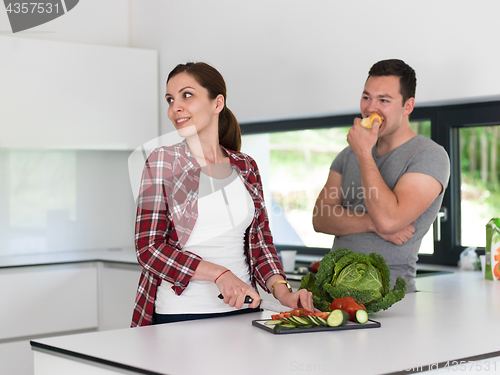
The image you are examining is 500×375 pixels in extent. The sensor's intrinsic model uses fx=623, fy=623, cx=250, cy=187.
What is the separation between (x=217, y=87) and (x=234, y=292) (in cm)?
66

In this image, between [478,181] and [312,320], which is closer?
[312,320]

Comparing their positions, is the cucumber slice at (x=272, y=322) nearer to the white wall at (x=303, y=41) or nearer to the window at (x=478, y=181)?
the white wall at (x=303, y=41)

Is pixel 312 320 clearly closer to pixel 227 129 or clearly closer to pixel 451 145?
pixel 227 129

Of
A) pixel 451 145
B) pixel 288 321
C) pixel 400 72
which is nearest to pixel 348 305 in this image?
pixel 288 321

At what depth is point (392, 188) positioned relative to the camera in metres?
2.12

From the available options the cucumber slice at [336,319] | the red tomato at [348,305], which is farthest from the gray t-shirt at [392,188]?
the cucumber slice at [336,319]

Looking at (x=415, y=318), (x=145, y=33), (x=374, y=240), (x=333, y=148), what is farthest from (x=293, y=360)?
(x=145, y=33)

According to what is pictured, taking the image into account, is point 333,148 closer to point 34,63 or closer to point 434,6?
point 434,6

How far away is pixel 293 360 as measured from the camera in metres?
1.17

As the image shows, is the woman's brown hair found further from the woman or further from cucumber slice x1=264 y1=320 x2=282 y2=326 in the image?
cucumber slice x1=264 y1=320 x2=282 y2=326

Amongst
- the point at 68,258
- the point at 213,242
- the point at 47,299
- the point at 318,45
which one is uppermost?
the point at 318,45

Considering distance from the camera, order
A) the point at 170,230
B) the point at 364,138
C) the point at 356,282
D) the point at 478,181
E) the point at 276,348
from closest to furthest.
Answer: the point at 276,348 → the point at 356,282 → the point at 170,230 → the point at 364,138 → the point at 478,181

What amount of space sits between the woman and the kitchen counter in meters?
0.12

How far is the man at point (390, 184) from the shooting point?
201 cm
